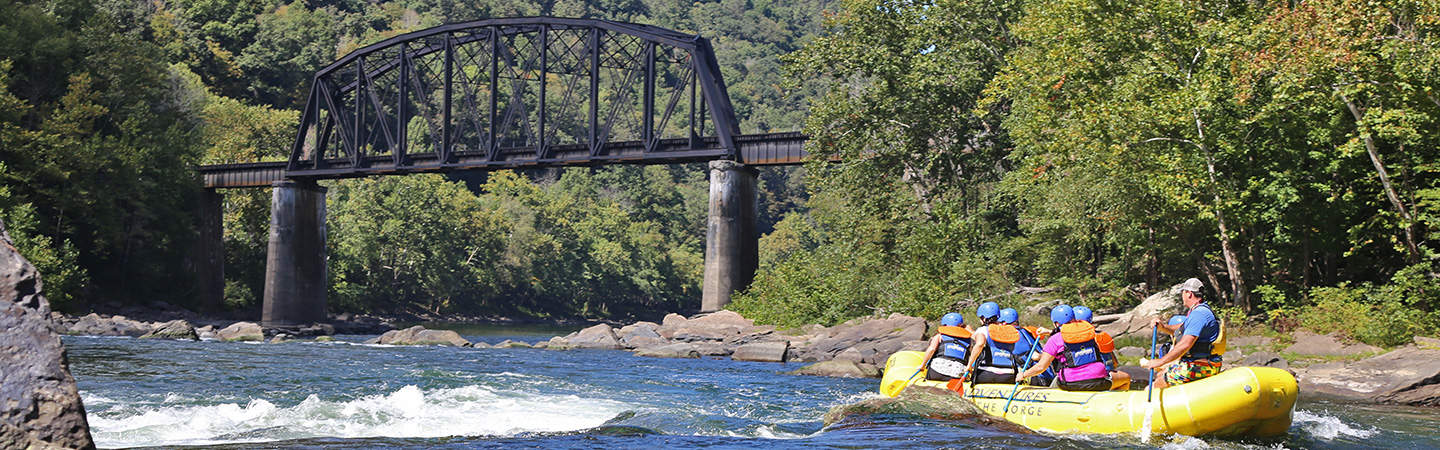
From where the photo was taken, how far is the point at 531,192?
107 meters

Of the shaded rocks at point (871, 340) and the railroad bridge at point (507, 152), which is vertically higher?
the railroad bridge at point (507, 152)

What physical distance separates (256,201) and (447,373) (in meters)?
54.9

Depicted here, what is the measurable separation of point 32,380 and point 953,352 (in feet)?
38.3

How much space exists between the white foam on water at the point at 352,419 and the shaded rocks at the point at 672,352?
57.1 ft

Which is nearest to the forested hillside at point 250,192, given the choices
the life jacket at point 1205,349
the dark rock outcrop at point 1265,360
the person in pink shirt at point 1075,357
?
the dark rock outcrop at point 1265,360

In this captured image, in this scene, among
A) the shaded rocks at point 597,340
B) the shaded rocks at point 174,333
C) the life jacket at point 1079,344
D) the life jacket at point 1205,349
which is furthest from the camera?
the shaded rocks at point 174,333

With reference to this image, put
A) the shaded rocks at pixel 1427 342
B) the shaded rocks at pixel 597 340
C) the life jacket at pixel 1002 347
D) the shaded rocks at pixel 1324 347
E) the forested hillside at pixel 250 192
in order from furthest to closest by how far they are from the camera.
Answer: the forested hillside at pixel 250 192 → the shaded rocks at pixel 597 340 → the shaded rocks at pixel 1324 347 → the shaded rocks at pixel 1427 342 → the life jacket at pixel 1002 347

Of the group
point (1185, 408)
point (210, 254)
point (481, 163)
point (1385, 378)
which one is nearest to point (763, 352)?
point (1385, 378)

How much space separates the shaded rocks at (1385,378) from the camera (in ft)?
67.3

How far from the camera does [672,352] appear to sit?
1535 inches

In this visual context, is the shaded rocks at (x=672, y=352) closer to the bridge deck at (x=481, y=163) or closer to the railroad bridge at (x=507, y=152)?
the railroad bridge at (x=507, y=152)

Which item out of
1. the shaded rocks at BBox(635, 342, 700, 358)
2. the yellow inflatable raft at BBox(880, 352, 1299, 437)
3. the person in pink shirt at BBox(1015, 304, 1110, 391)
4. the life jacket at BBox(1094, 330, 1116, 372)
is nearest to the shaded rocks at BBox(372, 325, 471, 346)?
the shaded rocks at BBox(635, 342, 700, 358)

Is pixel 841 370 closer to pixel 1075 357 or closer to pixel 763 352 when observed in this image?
pixel 763 352

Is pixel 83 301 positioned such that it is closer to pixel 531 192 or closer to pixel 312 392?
→ pixel 312 392
